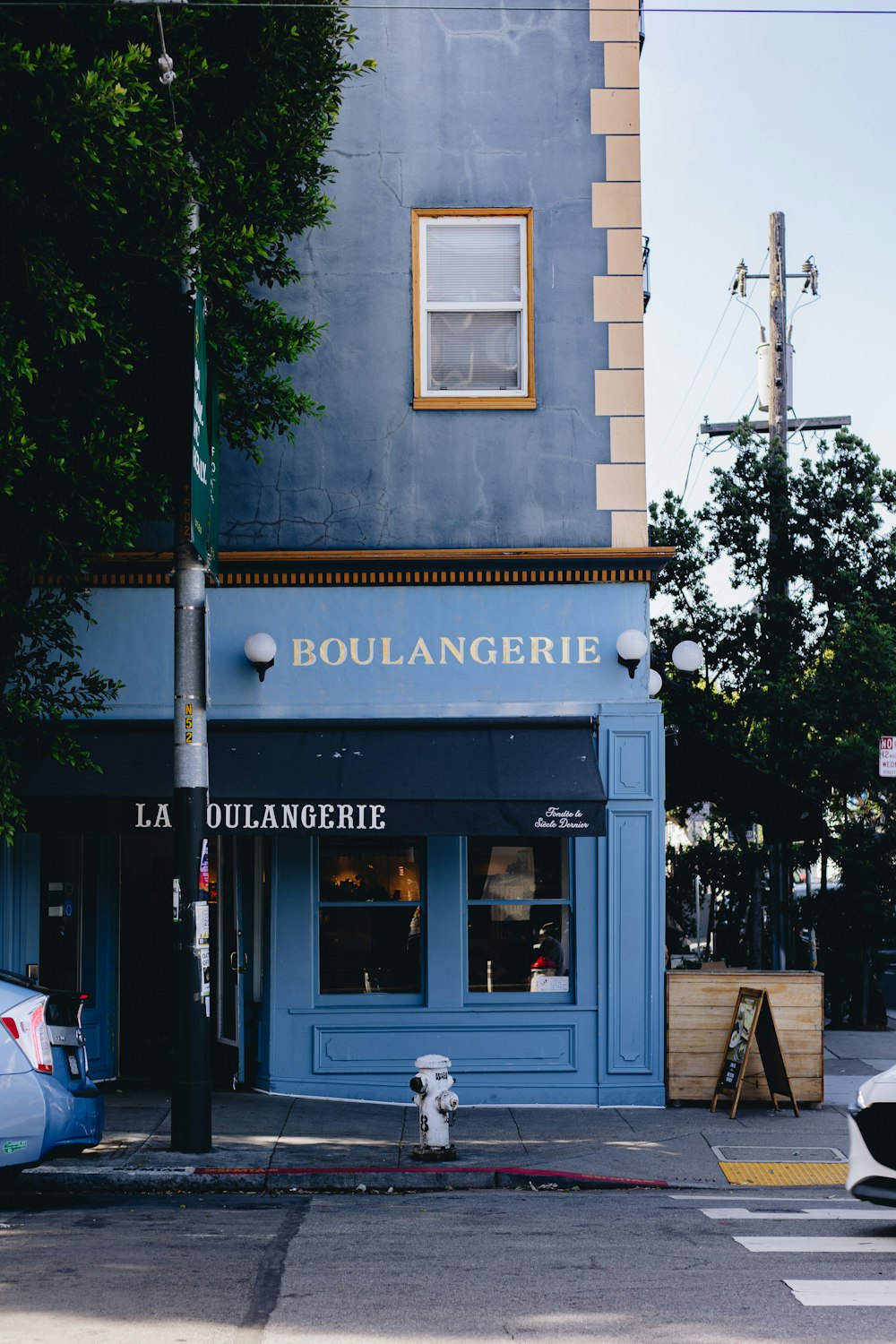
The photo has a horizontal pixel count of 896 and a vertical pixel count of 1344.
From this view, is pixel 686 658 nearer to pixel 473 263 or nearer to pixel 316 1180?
pixel 473 263

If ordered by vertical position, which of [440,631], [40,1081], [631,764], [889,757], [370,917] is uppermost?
[440,631]

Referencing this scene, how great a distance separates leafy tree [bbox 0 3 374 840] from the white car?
5.75 meters

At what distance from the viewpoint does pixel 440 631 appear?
12.3m

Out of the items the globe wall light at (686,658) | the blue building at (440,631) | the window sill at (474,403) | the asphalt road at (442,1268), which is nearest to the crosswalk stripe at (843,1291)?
the asphalt road at (442,1268)

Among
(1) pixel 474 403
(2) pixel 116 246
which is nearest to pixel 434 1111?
(1) pixel 474 403

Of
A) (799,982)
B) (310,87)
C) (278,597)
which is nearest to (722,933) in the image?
(799,982)

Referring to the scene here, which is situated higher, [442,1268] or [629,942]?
[629,942]

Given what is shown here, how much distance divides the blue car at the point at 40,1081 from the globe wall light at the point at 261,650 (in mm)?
3773

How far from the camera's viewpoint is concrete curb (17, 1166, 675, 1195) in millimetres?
9203

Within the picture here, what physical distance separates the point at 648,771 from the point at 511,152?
5470mm

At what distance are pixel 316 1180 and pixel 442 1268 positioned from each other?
2599 millimetres

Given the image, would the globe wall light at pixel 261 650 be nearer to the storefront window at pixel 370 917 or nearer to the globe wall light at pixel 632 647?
the storefront window at pixel 370 917

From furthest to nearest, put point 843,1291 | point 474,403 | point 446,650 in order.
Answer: point 474,403 → point 446,650 → point 843,1291

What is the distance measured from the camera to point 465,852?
12.3 meters
